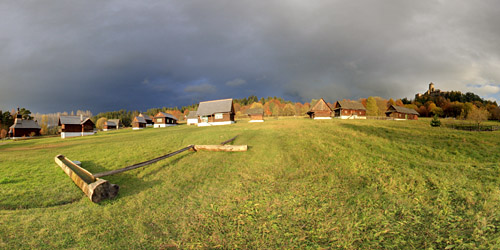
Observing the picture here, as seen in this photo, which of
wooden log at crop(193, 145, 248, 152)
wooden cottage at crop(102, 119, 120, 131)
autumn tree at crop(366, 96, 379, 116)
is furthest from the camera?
wooden cottage at crop(102, 119, 120, 131)

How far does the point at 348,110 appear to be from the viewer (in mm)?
57406

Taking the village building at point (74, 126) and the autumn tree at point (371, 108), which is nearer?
the village building at point (74, 126)

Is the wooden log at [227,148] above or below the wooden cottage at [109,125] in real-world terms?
below

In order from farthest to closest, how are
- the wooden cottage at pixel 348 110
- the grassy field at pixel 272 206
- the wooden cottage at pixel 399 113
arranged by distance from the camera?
the wooden cottage at pixel 399 113 → the wooden cottage at pixel 348 110 → the grassy field at pixel 272 206

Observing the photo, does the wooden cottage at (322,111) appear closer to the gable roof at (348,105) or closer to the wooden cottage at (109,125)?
the gable roof at (348,105)

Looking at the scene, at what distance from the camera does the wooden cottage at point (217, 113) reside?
47.2 m

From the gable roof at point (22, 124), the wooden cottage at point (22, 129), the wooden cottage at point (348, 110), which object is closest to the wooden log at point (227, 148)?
the wooden cottage at point (348, 110)

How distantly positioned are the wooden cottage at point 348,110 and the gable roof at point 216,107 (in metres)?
34.9

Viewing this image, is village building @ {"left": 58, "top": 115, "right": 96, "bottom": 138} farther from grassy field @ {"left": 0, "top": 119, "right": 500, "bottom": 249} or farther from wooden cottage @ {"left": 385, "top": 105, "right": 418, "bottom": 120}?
wooden cottage @ {"left": 385, "top": 105, "right": 418, "bottom": 120}

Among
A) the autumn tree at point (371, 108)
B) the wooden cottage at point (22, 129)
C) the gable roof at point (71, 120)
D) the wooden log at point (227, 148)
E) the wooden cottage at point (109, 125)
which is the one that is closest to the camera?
the wooden log at point (227, 148)

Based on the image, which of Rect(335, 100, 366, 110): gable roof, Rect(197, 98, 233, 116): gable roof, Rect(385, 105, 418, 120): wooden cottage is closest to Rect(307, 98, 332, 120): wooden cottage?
Rect(335, 100, 366, 110): gable roof

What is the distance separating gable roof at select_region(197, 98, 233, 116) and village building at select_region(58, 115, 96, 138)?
3079 cm

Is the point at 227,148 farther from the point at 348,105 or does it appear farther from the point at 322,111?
the point at 348,105

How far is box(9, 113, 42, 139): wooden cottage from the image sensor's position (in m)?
53.9
